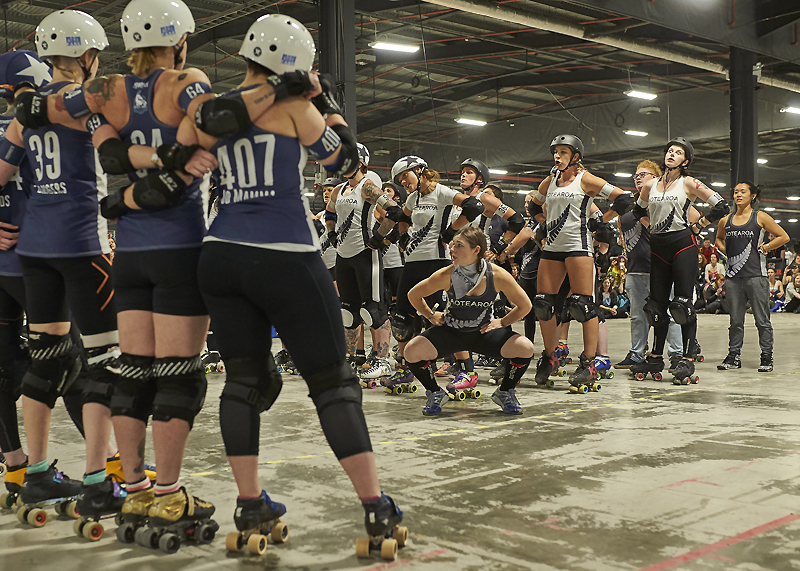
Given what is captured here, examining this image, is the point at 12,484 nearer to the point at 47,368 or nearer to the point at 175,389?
the point at 47,368

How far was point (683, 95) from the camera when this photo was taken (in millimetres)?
16656

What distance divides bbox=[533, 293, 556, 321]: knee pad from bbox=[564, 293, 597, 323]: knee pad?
0.12 m

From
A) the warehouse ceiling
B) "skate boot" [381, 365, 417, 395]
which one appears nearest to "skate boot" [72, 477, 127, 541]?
"skate boot" [381, 365, 417, 395]

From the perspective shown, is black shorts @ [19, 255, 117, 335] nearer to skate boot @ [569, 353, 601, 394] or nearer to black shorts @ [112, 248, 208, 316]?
black shorts @ [112, 248, 208, 316]

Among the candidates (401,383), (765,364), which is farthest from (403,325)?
(765,364)

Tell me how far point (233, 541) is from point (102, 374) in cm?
68

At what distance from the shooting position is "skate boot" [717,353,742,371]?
242 inches

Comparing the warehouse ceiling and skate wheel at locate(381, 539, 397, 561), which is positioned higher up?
the warehouse ceiling

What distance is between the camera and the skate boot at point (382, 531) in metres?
1.83

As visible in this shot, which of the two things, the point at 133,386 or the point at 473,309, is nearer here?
the point at 133,386

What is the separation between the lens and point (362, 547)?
1859 mm

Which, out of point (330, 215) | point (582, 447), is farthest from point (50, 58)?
point (330, 215)

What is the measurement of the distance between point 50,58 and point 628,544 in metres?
2.13

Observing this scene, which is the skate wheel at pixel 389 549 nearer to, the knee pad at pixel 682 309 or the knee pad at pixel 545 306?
the knee pad at pixel 545 306
